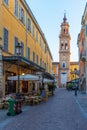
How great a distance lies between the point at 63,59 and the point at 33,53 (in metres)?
85.8

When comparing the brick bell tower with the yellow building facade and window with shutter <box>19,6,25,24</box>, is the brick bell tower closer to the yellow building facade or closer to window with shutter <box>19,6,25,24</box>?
the yellow building facade

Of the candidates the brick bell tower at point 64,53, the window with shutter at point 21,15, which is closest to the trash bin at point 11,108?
the window with shutter at point 21,15

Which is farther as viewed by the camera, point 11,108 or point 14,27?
point 14,27

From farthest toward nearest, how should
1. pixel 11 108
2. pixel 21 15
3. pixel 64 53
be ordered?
pixel 64 53 → pixel 21 15 → pixel 11 108

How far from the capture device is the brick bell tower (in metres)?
122

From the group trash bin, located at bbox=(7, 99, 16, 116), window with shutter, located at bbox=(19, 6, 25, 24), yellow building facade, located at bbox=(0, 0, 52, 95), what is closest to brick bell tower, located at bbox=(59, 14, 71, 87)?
yellow building facade, located at bbox=(0, 0, 52, 95)

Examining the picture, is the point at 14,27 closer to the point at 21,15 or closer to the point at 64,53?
the point at 21,15

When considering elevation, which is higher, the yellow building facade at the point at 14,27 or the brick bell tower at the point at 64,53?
the brick bell tower at the point at 64,53

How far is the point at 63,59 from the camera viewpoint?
126m

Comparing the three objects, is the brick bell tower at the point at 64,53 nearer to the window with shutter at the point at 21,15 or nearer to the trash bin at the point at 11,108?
the window with shutter at the point at 21,15

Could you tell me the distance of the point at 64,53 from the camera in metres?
125

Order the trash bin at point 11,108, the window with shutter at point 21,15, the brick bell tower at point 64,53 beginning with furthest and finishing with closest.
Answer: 1. the brick bell tower at point 64,53
2. the window with shutter at point 21,15
3. the trash bin at point 11,108

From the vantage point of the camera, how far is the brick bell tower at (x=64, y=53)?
122 meters

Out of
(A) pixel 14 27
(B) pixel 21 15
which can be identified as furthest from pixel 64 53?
(A) pixel 14 27
